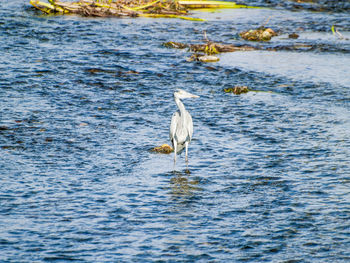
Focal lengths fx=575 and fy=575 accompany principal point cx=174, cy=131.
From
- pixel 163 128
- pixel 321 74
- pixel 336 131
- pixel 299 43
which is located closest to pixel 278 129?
pixel 336 131

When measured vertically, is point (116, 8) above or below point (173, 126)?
above

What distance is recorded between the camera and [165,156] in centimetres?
1077

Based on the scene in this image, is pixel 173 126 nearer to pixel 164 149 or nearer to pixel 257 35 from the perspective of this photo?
pixel 164 149

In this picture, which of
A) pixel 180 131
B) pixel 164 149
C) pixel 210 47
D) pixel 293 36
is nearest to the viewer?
pixel 180 131

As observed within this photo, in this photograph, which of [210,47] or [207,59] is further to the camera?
[210,47]

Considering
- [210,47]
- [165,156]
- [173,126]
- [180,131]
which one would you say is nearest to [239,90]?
[210,47]

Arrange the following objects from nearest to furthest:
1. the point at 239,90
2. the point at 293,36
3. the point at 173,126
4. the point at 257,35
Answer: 1. the point at 173,126
2. the point at 239,90
3. the point at 257,35
4. the point at 293,36

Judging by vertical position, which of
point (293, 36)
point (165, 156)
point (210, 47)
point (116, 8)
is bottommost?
point (165, 156)

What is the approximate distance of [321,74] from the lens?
16172 millimetres

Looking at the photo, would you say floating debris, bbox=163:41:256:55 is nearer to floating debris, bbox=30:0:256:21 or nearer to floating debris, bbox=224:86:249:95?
floating debris, bbox=224:86:249:95

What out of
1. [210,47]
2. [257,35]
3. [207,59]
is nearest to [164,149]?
[207,59]

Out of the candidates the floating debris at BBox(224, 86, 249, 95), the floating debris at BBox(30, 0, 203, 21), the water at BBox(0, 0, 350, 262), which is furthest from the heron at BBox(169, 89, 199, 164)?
the floating debris at BBox(30, 0, 203, 21)

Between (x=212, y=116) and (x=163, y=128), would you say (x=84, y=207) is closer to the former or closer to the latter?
(x=163, y=128)

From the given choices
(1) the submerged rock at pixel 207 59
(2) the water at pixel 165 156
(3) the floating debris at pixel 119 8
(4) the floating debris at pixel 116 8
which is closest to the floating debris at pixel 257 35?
(2) the water at pixel 165 156
